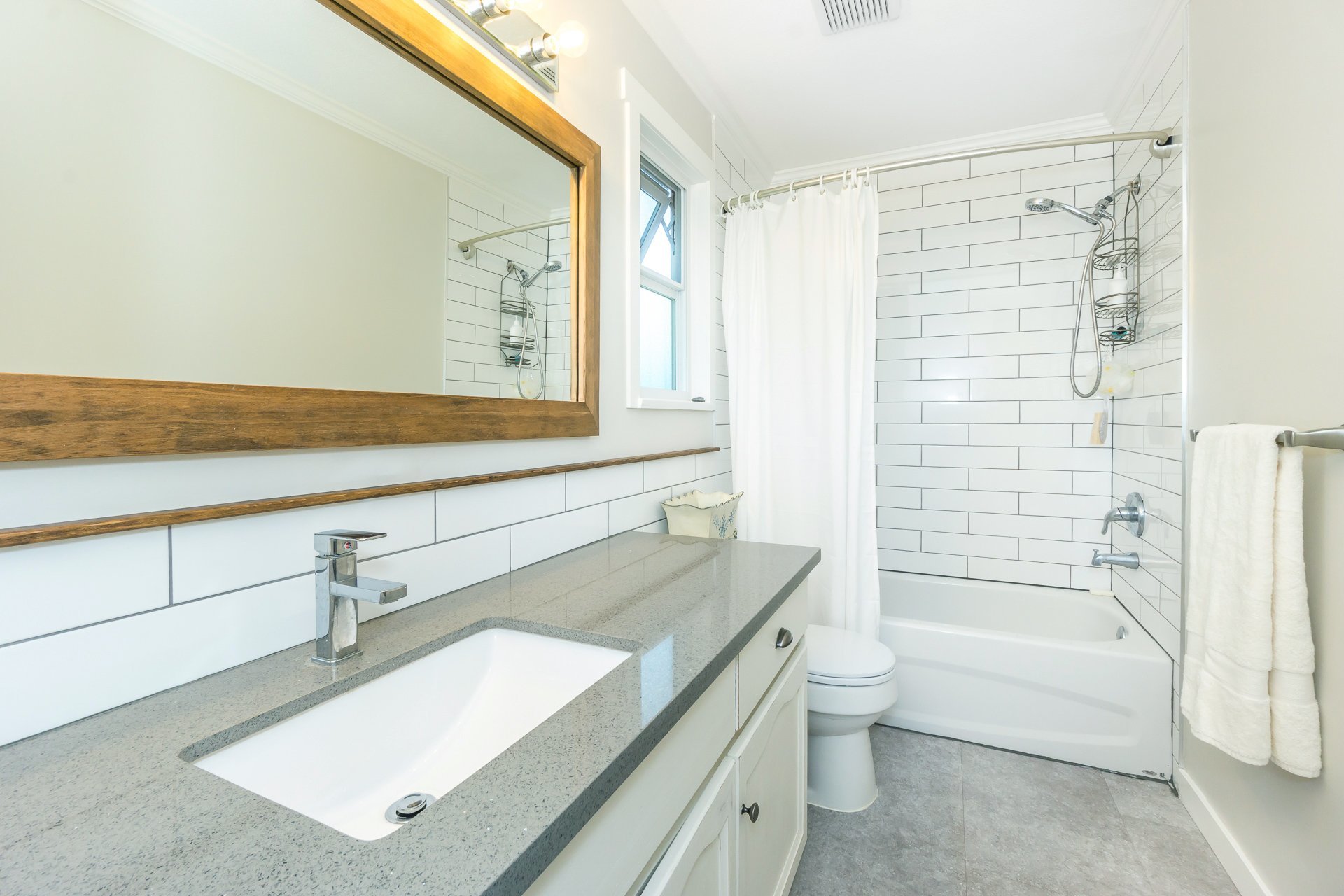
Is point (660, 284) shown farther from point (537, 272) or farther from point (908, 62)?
point (908, 62)

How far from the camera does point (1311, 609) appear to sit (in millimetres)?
1234

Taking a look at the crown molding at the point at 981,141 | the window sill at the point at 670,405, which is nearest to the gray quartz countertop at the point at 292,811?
the window sill at the point at 670,405

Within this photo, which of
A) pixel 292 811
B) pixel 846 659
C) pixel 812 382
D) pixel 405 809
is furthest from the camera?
pixel 812 382

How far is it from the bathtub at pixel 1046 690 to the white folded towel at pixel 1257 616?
0.62 m

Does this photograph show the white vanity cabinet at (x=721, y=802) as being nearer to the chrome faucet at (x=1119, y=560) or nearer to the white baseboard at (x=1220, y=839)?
the white baseboard at (x=1220, y=839)

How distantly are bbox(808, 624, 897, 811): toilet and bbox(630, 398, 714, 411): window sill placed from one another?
0.87m

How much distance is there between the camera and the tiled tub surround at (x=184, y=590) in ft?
1.99

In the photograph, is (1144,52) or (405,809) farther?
(1144,52)

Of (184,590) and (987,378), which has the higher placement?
(987,378)

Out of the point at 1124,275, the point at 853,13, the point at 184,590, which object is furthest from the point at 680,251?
the point at 184,590

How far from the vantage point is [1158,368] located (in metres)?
2.00

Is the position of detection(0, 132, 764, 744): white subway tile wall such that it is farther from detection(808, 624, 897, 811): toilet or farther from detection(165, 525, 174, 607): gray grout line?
detection(808, 624, 897, 811): toilet

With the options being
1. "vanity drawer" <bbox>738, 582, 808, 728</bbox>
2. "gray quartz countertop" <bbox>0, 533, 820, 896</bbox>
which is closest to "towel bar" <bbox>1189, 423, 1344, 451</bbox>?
"vanity drawer" <bbox>738, 582, 808, 728</bbox>

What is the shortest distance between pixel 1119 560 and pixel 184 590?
284 centimetres
